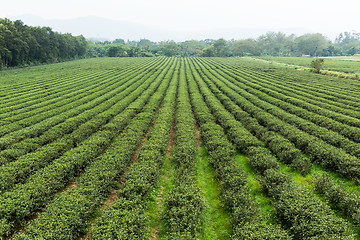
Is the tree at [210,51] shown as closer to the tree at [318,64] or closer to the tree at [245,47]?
the tree at [245,47]

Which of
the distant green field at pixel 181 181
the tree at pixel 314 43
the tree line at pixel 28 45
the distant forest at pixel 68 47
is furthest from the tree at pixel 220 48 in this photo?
the distant green field at pixel 181 181

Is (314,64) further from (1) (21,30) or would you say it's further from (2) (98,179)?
(1) (21,30)

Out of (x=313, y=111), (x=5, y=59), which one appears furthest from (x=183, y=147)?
(x=5, y=59)

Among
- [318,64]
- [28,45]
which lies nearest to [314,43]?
[318,64]

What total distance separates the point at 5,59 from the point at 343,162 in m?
93.3

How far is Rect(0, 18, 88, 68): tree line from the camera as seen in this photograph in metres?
59.7

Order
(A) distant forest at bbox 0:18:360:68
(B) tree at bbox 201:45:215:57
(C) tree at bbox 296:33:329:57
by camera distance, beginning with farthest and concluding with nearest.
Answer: (B) tree at bbox 201:45:215:57
(C) tree at bbox 296:33:329:57
(A) distant forest at bbox 0:18:360:68

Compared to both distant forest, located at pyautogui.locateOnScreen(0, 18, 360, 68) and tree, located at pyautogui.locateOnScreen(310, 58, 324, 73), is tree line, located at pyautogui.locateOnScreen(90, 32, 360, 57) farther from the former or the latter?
tree, located at pyautogui.locateOnScreen(310, 58, 324, 73)

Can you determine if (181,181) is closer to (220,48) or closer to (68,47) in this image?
(68,47)

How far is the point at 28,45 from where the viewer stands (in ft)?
229

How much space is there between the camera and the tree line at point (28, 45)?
2349 inches

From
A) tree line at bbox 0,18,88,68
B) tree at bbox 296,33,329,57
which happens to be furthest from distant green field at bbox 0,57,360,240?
tree at bbox 296,33,329,57

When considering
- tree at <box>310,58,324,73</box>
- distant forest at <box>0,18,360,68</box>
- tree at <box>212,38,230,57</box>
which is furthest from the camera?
tree at <box>212,38,230,57</box>

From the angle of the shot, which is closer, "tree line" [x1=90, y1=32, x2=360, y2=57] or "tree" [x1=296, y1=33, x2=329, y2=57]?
"tree" [x1=296, y1=33, x2=329, y2=57]
